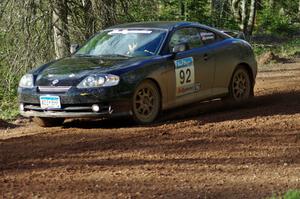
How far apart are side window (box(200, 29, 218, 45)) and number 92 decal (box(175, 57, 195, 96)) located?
0.72 m

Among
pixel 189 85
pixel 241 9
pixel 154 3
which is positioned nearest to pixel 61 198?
pixel 189 85

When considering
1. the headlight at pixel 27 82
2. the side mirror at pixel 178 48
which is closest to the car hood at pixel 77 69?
the headlight at pixel 27 82

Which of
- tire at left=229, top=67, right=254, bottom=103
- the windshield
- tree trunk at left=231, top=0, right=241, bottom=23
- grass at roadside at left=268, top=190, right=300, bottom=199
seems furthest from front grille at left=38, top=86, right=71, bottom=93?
tree trunk at left=231, top=0, right=241, bottom=23

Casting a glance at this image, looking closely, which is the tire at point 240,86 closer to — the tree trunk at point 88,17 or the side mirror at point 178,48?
the side mirror at point 178,48

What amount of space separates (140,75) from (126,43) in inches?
40.6

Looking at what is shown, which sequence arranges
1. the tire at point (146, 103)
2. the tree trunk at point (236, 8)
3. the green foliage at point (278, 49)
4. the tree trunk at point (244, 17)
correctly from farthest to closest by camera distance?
the tree trunk at point (236, 8)
the tree trunk at point (244, 17)
the green foliage at point (278, 49)
the tire at point (146, 103)

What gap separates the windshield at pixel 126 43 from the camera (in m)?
9.38

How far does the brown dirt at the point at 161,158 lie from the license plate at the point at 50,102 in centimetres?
35

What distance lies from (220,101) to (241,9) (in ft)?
94.1

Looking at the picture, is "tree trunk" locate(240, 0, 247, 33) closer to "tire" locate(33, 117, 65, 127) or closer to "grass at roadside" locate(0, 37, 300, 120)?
"grass at roadside" locate(0, 37, 300, 120)

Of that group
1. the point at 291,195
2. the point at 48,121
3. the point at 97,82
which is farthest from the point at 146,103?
the point at 291,195

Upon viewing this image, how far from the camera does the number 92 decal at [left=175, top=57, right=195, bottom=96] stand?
939 centimetres

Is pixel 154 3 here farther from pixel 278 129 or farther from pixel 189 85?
pixel 278 129

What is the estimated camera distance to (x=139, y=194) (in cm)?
542
